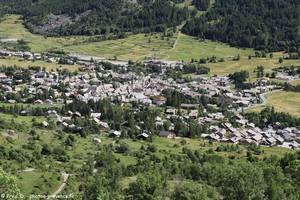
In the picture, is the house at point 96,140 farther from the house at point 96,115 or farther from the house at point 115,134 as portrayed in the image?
the house at point 96,115

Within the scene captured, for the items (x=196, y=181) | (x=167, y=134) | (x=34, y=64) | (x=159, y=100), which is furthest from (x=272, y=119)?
(x=34, y=64)

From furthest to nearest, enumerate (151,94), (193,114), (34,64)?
(34,64) → (151,94) → (193,114)

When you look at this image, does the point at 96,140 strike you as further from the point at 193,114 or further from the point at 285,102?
the point at 285,102

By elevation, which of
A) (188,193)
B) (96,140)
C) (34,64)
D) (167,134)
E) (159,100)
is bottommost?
(159,100)

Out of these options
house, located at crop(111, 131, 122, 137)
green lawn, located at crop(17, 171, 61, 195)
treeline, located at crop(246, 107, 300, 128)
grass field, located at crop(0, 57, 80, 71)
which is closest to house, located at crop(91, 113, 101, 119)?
house, located at crop(111, 131, 122, 137)

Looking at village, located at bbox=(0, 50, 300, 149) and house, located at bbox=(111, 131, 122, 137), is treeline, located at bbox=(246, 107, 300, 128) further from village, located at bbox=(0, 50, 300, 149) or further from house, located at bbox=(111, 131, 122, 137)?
house, located at bbox=(111, 131, 122, 137)

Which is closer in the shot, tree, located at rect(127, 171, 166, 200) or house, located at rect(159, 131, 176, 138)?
tree, located at rect(127, 171, 166, 200)
